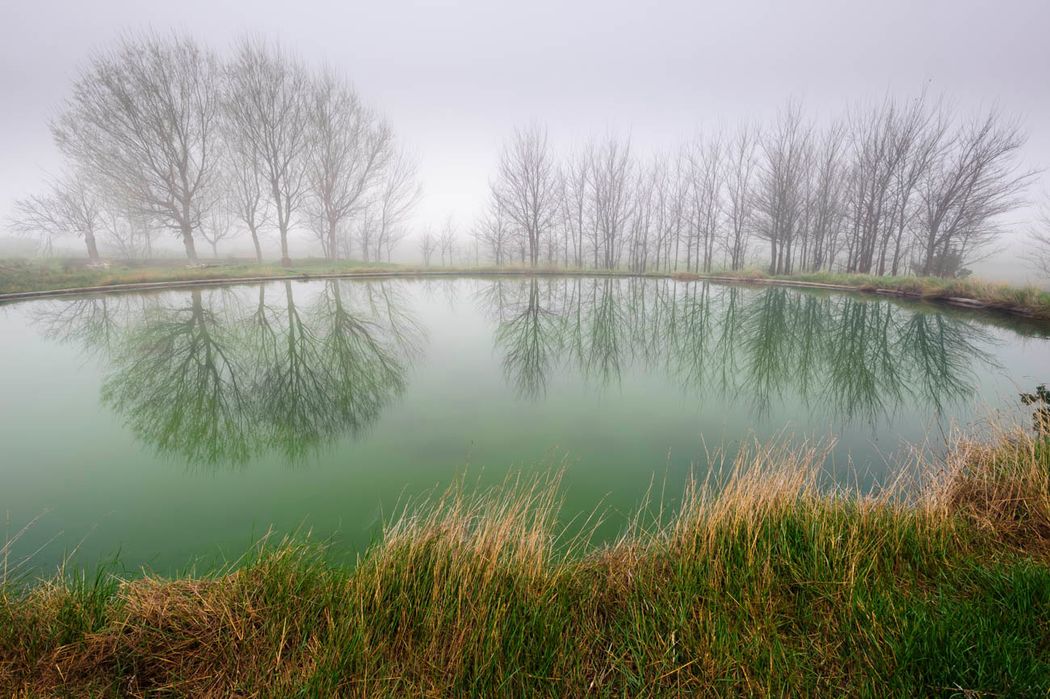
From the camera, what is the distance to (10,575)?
2357 mm

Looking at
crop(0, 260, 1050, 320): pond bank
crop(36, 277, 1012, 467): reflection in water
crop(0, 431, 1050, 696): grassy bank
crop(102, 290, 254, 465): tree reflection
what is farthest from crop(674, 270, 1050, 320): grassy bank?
crop(102, 290, 254, 465): tree reflection

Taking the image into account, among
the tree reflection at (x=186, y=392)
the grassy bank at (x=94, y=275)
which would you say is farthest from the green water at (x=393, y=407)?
the grassy bank at (x=94, y=275)

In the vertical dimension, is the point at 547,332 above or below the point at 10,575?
above

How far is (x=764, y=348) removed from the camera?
797 centimetres

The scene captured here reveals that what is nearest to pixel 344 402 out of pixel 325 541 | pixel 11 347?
pixel 325 541

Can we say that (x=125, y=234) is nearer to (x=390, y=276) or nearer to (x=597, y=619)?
(x=390, y=276)

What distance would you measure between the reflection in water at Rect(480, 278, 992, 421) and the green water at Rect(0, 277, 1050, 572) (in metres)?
0.07

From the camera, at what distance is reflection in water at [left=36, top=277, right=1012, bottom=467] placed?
4816mm

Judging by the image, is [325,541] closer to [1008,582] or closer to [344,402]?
[344,402]

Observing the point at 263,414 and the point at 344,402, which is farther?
the point at 344,402

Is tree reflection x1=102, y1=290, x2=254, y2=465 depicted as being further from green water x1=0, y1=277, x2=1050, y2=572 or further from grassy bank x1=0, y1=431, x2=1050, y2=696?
grassy bank x1=0, y1=431, x2=1050, y2=696

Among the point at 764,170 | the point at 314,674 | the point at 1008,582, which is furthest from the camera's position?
the point at 764,170

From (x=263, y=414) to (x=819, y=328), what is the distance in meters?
11.8

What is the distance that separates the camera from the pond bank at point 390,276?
12031 millimetres
